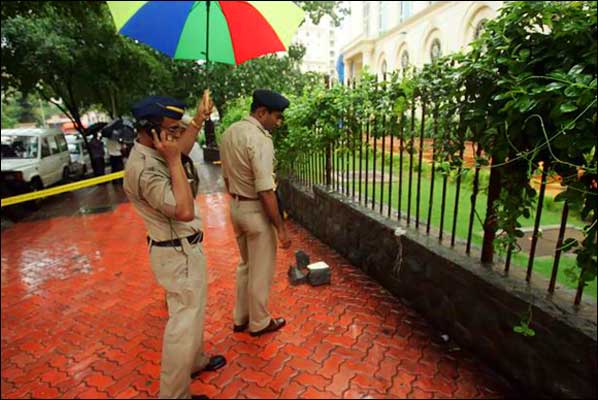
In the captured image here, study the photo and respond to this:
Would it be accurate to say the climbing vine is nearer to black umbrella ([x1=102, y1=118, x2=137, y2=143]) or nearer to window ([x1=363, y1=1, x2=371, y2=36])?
black umbrella ([x1=102, y1=118, x2=137, y2=143])

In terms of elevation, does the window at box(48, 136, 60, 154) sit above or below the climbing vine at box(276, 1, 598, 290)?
below

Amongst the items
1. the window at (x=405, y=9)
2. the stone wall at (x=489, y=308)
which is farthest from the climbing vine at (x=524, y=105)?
the window at (x=405, y=9)

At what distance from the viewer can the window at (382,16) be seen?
71.0ft

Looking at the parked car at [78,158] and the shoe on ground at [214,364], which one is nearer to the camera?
the shoe on ground at [214,364]

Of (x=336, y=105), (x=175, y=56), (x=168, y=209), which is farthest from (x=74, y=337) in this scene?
(x=336, y=105)

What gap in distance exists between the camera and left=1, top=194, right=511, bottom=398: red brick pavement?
254 centimetres

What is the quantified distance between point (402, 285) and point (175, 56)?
120 inches

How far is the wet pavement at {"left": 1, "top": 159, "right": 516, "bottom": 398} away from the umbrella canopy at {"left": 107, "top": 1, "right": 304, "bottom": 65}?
246 cm

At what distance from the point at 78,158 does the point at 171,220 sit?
15083mm

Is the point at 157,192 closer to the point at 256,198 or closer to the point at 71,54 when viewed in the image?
the point at 256,198

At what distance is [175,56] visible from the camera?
3441 millimetres

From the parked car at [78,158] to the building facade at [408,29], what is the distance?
1030 centimetres

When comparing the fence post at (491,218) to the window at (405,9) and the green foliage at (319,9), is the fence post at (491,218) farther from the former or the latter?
the window at (405,9)

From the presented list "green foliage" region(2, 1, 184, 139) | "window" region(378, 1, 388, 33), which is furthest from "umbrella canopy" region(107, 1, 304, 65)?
"window" region(378, 1, 388, 33)
